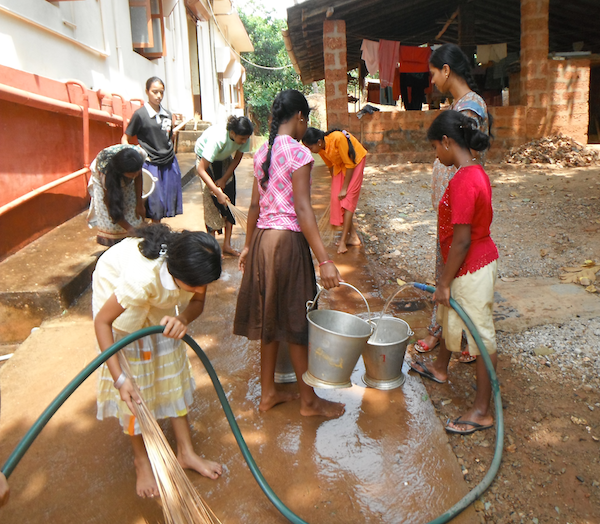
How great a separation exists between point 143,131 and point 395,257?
284 cm

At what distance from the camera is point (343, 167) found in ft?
18.0

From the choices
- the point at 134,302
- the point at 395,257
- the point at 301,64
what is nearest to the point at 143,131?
the point at 395,257

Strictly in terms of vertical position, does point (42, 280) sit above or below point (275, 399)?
above

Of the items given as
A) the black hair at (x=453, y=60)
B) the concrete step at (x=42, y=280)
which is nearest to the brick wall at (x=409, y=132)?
the concrete step at (x=42, y=280)

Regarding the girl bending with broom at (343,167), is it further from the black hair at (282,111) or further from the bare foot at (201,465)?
the bare foot at (201,465)

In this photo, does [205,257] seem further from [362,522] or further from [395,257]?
[395,257]

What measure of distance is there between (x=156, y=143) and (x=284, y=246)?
2.88 metres

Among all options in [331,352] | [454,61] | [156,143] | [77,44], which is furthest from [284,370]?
[77,44]

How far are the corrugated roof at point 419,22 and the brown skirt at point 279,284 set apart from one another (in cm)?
810

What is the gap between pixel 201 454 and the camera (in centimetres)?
A: 254

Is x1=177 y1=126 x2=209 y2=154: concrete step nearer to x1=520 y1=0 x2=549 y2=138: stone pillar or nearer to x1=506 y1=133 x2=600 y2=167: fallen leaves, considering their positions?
x1=506 y1=133 x2=600 y2=167: fallen leaves

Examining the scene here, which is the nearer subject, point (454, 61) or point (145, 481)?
point (145, 481)

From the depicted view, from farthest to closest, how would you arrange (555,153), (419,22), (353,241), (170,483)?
(419,22), (555,153), (353,241), (170,483)

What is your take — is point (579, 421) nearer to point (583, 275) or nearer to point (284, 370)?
point (284, 370)
